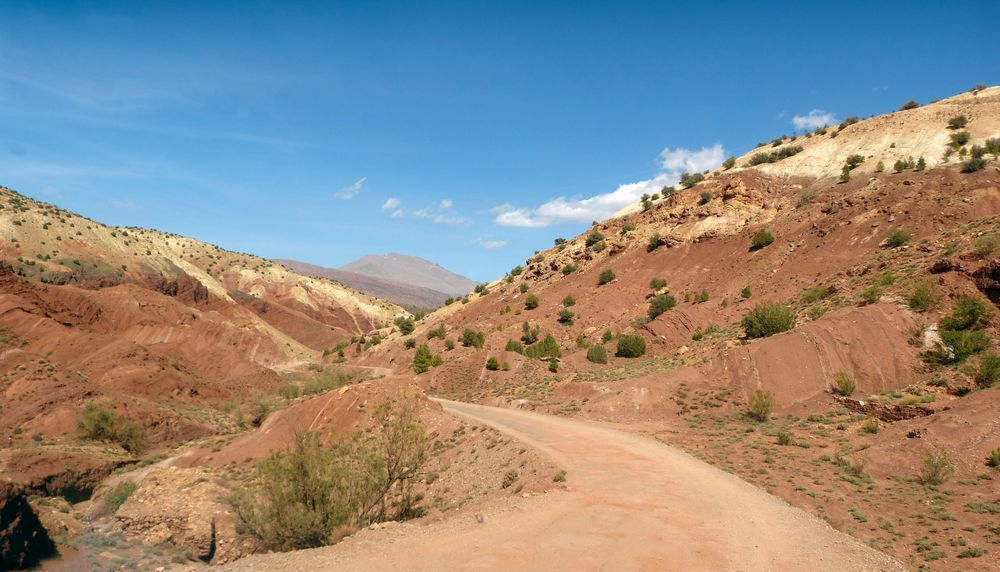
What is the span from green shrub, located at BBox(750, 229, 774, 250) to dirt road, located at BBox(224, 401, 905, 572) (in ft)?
104

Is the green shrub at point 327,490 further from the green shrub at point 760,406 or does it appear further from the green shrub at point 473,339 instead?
the green shrub at point 473,339

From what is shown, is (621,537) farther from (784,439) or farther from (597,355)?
(597,355)

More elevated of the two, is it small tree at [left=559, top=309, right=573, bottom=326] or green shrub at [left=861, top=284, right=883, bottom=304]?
green shrub at [left=861, top=284, right=883, bottom=304]

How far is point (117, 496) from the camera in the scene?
21734mm

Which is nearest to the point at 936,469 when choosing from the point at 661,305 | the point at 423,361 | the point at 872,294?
the point at 872,294

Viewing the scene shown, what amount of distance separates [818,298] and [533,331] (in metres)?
20.1

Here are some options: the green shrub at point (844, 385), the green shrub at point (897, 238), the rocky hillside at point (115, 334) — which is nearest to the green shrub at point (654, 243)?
the green shrub at point (897, 238)

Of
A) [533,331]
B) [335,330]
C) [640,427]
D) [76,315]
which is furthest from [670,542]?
[335,330]

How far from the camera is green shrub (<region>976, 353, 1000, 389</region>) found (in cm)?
1762

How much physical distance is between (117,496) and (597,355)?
2584cm

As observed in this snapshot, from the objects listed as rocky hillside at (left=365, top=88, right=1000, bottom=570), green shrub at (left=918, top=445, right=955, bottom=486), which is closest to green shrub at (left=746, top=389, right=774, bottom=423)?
rocky hillside at (left=365, top=88, right=1000, bottom=570)

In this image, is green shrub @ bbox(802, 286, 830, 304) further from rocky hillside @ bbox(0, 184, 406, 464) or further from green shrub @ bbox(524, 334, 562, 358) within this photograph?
rocky hillside @ bbox(0, 184, 406, 464)

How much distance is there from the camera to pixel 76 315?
46.8m

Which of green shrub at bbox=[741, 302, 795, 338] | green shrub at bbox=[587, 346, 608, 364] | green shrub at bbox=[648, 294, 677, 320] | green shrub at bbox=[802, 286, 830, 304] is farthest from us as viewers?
green shrub at bbox=[648, 294, 677, 320]
